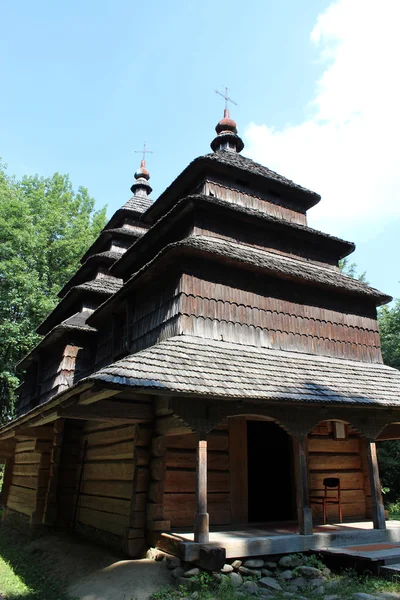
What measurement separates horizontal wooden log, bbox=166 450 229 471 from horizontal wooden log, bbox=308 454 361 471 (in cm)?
240

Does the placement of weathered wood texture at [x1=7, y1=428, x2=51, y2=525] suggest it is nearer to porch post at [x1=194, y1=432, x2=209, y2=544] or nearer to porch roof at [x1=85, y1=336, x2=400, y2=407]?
porch roof at [x1=85, y1=336, x2=400, y2=407]

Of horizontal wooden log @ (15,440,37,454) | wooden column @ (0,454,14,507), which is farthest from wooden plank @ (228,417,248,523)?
wooden column @ (0,454,14,507)

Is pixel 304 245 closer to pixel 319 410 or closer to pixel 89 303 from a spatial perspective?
pixel 319 410

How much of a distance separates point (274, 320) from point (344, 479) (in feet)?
13.6

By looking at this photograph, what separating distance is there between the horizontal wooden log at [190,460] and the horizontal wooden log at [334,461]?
2396 mm

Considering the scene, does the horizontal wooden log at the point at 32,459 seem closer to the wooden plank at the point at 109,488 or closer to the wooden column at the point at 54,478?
the wooden column at the point at 54,478

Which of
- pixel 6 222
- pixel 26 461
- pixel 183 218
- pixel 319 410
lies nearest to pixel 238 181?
pixel 183 218

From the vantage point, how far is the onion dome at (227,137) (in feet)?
49.8

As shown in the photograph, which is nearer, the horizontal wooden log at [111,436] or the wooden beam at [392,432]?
the horizontal wooden log at [111,436]

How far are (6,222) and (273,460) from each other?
803 inches

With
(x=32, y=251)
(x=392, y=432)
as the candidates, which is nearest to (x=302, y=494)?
(x=392, y=432)

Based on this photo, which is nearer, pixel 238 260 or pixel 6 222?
pixel 238 260

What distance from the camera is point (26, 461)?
48.0 feet

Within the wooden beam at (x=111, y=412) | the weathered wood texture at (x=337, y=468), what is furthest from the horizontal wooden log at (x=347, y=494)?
the wooden beam at (x=111, y=412)
